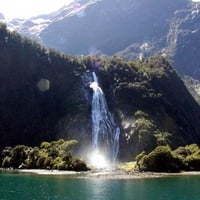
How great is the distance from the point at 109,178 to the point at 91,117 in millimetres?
80234

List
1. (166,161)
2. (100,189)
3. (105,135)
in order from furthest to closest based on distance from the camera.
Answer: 1. (105,135)
2. (166,161)
3. (100,189)

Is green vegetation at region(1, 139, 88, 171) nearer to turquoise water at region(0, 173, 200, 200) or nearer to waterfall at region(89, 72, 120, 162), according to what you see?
waterfall at region(89, 72, 120, 162)

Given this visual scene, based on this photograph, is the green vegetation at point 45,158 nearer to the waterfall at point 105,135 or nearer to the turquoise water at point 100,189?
the waterfall at point 105,135

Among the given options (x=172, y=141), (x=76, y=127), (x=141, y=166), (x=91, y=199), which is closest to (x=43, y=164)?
(x=141, y=166)

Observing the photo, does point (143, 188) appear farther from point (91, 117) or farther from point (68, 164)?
point (91, 117)

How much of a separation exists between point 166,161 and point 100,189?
50.7m

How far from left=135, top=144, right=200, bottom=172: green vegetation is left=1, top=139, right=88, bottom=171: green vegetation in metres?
18.6

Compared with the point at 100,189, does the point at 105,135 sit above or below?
above

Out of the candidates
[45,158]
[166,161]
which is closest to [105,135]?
[45,158]

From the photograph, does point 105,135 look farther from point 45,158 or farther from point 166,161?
point 166,161

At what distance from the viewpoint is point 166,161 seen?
139 metres

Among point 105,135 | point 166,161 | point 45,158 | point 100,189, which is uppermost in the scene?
point 105,135

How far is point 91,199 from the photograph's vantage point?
79.5m

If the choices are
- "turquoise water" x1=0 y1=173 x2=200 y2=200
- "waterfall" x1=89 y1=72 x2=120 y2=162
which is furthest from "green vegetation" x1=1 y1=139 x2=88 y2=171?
"turquoise water" x1=0 y1=173 x2=200 y2=200
